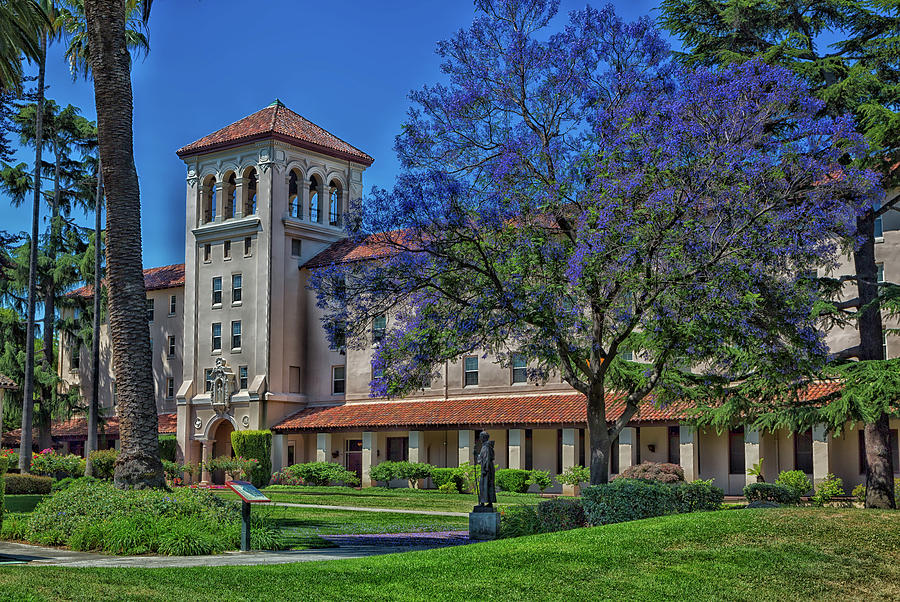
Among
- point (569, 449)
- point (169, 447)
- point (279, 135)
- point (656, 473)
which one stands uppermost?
point (279, 135)

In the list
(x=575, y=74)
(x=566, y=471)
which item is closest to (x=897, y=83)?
(x=575, y=74)

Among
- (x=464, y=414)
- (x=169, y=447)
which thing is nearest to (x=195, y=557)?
(x=464, y=414)

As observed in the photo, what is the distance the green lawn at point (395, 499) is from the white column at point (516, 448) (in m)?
1.69

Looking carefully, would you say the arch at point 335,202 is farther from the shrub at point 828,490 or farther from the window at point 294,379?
the shrub at point 828,490

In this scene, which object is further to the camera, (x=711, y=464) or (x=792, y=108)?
(x=711, y=464)

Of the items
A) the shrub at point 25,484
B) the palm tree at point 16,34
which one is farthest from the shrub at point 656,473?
the palm tree at point 16,34

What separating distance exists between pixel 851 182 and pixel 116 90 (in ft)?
49.5

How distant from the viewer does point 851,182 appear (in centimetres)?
2136

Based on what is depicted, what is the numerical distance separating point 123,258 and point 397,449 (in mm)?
32564

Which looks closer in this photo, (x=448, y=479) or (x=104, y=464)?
(x=104, y=464)

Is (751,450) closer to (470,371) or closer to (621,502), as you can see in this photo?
(470,371)

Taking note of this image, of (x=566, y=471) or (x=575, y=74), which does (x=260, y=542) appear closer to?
(x=575, y=74)

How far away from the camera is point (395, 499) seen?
37.2 metres

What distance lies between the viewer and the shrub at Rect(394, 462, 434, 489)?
46.7 meters
